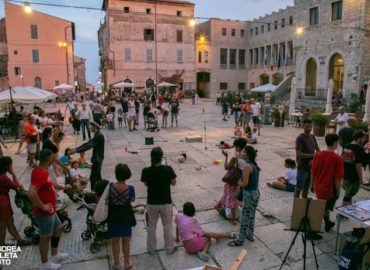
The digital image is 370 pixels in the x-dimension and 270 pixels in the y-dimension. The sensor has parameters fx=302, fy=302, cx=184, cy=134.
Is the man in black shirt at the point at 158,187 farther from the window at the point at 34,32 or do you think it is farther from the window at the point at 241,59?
the window at the point at 241,59

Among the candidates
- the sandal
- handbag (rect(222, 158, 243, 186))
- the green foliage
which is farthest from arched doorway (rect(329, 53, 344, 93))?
the sandal

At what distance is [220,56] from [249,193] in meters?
46.3

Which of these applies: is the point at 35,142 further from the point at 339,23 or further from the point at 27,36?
the point at 27,36

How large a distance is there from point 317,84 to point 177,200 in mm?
24948

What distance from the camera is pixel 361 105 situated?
66.9 feet

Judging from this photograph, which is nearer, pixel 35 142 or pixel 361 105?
pixel 35 142

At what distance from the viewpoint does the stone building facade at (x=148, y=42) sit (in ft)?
131

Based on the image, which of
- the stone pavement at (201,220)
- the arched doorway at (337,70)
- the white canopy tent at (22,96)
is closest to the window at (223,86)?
the arched doorway at (337,70)

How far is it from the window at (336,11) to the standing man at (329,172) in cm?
2472

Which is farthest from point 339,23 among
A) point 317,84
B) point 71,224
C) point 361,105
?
point 71,224

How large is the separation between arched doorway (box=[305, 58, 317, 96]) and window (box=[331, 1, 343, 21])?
420 cm

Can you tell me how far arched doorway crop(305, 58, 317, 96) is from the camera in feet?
94.4

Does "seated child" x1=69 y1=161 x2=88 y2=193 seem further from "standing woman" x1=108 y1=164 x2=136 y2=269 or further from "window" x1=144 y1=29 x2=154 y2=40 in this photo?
"window" x1=144 y1=29 x2=154 y2=40

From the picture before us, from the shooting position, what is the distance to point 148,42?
4144 cm
